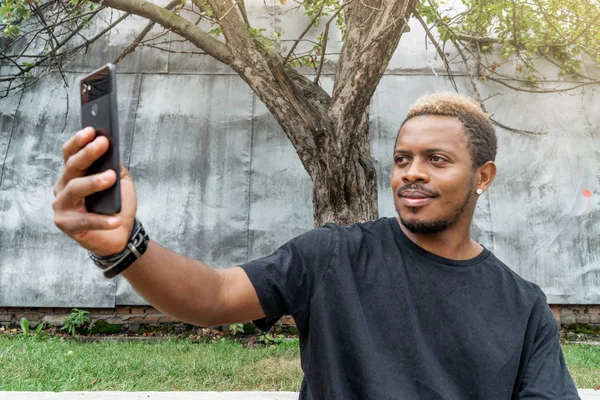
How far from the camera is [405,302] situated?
183cm

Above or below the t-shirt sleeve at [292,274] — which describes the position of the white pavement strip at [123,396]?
below

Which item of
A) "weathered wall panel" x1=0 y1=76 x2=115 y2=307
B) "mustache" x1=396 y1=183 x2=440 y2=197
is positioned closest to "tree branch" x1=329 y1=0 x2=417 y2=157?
"mustache" x1=396 y1=183 x2=440 y2=197

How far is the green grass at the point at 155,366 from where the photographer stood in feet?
14.9

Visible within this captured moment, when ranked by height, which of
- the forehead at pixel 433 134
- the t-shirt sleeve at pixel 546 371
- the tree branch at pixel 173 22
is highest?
the tree branch at pixel 173 22

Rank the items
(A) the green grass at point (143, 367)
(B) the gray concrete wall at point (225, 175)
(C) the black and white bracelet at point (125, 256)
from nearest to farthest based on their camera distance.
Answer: (C) the black and white bracelet at point (125, 256), (A) the green grass at point (143, 367), (B) the gray concrete wall at point (225, 175)

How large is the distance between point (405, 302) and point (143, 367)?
3842 mm

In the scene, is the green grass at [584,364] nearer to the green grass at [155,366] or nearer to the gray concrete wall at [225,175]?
the green grass at [155,366]

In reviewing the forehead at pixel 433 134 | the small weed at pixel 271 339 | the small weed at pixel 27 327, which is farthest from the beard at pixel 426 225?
the small weed at pixel 27 327

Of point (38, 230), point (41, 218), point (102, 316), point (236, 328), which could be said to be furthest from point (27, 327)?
point (236, 328)

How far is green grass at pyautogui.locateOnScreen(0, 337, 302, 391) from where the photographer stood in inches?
178

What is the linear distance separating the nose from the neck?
154 mm

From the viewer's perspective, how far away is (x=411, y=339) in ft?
5.84

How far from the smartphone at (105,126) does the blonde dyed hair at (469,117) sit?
1.24 metres

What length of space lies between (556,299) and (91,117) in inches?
286
